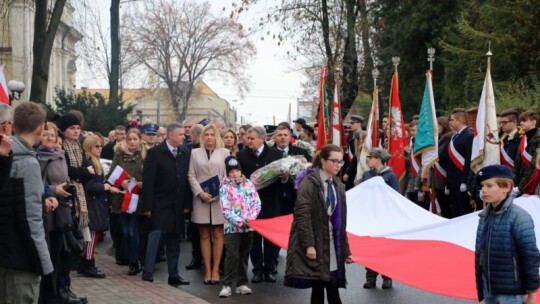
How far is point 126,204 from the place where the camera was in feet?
35.6

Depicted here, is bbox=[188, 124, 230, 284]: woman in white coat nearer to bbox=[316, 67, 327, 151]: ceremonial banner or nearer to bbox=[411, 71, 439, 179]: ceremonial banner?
bbox=[316, 67, 327, 151]: ceremonial banner

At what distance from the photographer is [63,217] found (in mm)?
7703

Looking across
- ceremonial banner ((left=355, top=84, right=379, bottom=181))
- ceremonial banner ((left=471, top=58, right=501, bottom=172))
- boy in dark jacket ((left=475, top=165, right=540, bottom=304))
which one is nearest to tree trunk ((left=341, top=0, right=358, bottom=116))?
ceremonial banner ((left=355, top=84, right=379, bottom=181))

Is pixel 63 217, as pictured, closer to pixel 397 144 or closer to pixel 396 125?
pixel 397 144

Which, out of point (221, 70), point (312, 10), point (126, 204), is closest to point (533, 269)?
point (126, 204)

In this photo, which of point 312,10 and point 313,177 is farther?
point 312,10

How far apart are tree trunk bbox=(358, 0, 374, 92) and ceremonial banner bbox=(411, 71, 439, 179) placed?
16709 millimetres

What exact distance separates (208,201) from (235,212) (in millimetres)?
574

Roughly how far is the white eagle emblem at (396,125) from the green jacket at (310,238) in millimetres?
Result: 7323

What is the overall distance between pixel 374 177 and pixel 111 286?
3.72 meters

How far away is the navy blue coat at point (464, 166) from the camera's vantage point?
1251cm

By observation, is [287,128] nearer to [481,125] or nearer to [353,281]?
[353,281]

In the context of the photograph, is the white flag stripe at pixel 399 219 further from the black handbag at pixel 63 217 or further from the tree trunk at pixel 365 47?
the tree trunk at pixel 365 47

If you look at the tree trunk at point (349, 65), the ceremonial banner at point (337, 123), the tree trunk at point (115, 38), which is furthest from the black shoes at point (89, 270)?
the tree trunk at point (349, 65)
